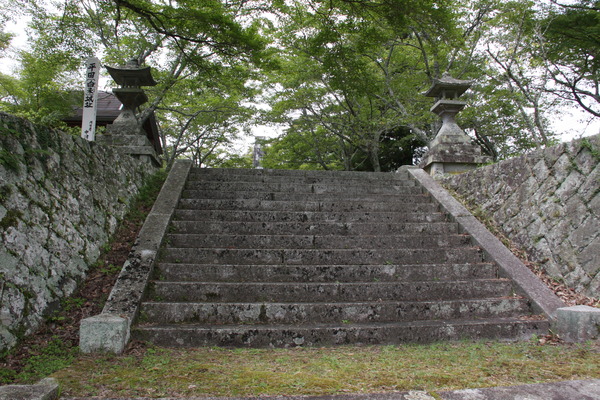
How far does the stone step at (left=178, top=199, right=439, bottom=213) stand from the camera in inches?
208

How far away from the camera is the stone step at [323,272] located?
150 inches

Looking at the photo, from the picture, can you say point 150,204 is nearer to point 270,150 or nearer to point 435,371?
point 435,371

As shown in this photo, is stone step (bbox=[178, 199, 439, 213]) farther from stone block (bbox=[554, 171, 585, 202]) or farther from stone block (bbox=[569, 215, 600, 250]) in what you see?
stone block (bbox=[569, 215, 600, 250])

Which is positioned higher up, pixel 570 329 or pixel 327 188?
pixel 327 188

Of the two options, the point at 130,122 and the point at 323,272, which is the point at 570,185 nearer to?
the point at 323,272

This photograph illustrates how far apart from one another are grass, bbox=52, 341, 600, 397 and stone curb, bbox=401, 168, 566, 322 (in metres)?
0.59

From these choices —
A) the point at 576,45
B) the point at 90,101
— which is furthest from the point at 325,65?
the point at 576,45

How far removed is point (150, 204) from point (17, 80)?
33.9ft

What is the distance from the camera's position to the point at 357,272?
12.9 feet

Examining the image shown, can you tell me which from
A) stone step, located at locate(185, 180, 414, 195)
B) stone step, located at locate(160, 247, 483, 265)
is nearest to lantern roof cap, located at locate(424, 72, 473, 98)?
stone step, located at locate(185, 180, 414, 195)

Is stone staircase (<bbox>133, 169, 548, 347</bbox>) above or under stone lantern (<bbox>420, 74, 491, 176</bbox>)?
under

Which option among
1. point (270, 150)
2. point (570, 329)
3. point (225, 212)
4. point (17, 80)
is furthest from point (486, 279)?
point (17, 80)

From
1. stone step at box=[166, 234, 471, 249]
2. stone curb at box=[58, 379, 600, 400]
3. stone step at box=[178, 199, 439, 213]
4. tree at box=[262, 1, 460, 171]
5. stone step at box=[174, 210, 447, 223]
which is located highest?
tree at box=[262, 1, 460, 171]

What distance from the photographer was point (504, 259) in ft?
13.5
